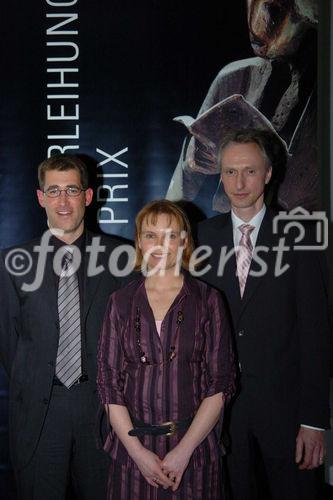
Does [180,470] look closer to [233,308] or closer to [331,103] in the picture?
[233,308]

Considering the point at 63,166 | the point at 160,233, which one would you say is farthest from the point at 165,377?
the point at 63,166

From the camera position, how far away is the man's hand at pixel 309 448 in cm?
240

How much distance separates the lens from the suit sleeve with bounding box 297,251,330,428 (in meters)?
2.38

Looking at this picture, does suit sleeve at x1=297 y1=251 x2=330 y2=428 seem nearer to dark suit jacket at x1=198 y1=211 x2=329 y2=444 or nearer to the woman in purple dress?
dark suit jacket at x1=198 y1=211 x2=329 y2=444

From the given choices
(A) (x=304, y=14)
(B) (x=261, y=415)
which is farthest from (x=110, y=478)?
(A) (x=304, y=14)

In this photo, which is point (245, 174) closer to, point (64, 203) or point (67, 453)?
point (64, 203)

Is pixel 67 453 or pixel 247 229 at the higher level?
pixel 247 229

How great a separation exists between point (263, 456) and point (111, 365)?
2.95ft

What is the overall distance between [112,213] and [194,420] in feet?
5.04

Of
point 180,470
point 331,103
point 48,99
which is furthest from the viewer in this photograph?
point 331,103

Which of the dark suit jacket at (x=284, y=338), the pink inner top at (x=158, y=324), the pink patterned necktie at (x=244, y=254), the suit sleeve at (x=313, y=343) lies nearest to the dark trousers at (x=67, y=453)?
the pink inner top at (x=158, y=324)

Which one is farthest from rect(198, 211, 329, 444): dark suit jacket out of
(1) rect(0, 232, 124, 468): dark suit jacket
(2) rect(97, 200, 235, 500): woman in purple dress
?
(1) rect(0, 232, 124, 468): dark suit jacket

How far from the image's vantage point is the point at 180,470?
199cm

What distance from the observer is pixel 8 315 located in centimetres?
262
